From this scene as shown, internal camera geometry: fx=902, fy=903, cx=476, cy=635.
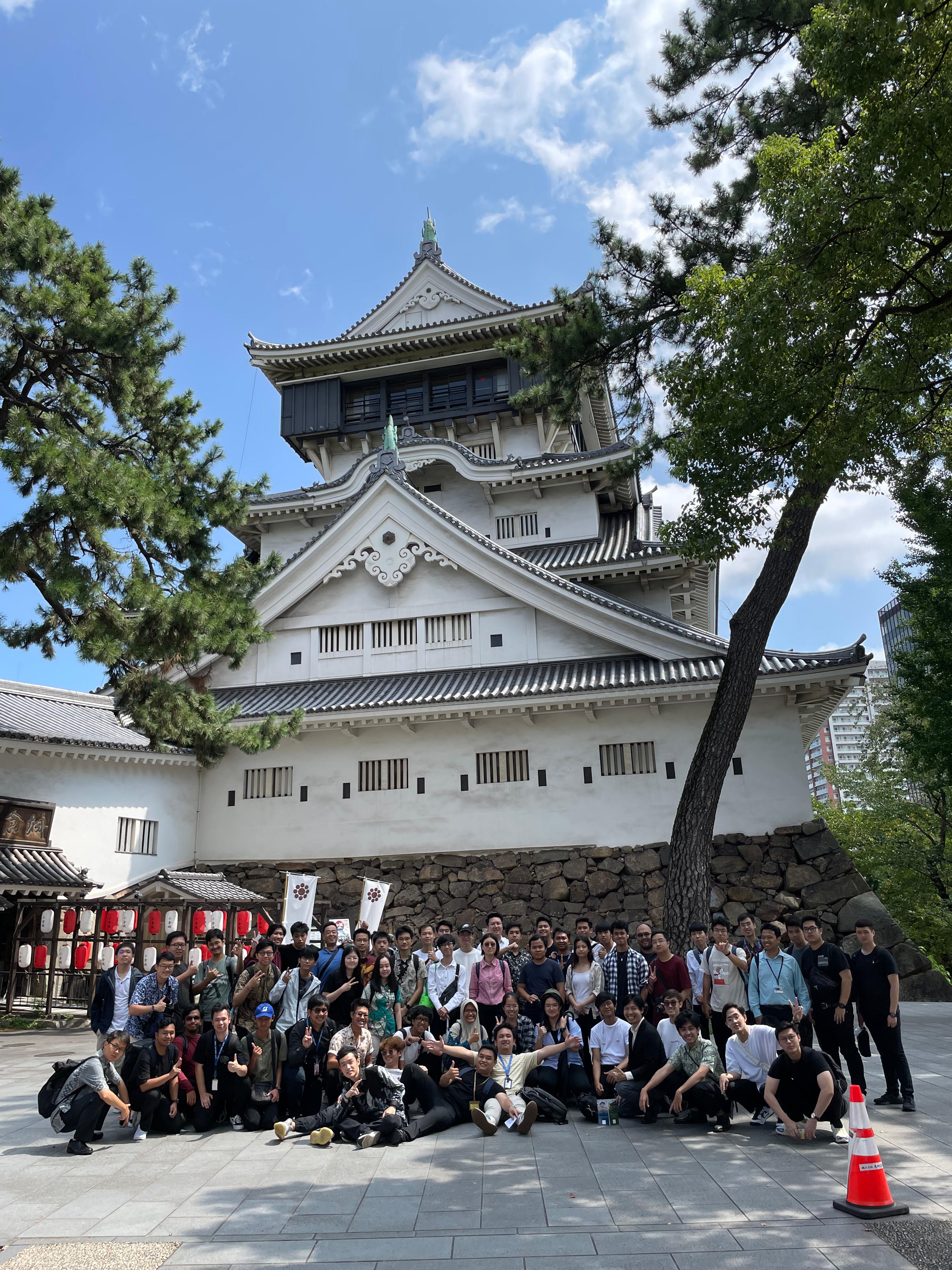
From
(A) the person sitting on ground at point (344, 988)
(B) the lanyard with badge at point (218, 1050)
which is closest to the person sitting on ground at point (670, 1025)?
(A) the person sitting on ground at point (344, 988)

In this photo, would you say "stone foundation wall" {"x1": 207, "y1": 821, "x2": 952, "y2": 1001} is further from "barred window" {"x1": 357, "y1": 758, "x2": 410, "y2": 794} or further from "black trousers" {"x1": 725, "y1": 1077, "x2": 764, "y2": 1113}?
"black trousers" {"x1": 725, "y1": 1077, "x2": 764, "y2": 1113}

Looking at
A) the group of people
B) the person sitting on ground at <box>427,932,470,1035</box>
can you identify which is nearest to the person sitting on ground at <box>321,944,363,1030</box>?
the group of people

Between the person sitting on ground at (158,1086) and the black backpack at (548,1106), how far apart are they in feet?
9.57

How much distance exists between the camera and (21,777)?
50.2ft

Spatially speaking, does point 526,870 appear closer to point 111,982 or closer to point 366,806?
point 366,806

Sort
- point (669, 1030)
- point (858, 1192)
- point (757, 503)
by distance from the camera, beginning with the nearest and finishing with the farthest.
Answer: point (858, 1192), point (669, 1030), point (757, 503)

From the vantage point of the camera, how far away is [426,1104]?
298 inches

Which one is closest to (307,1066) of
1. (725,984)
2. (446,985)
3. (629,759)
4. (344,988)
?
(344,988)

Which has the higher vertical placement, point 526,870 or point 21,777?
point 21,777

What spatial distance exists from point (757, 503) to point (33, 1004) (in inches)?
526

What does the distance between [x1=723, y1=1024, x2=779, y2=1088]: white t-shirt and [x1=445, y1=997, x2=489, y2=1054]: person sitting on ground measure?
2.14 m

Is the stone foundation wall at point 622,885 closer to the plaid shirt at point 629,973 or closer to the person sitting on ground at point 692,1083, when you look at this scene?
the plaid shirt at point 629,973

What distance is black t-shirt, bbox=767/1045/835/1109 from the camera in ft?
22.0

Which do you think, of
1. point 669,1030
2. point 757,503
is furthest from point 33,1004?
point 757,503
